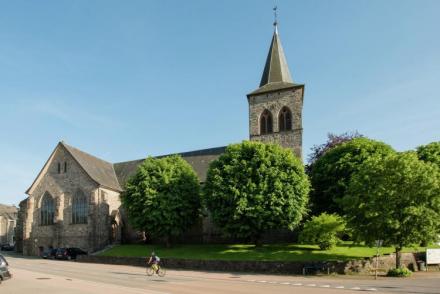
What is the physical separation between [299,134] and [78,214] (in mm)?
31251

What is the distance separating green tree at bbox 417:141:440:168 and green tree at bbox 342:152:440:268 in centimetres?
1250

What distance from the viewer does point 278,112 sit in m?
55.2

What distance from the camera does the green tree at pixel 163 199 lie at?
44.7 m

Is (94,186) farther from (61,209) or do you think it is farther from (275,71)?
(275,71)

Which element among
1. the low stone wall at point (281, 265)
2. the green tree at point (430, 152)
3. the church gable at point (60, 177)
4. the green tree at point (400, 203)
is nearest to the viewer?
the green tree at point (400, 203)

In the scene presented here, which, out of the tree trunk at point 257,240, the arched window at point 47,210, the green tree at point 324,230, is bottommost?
the tree trunk at point 257,240

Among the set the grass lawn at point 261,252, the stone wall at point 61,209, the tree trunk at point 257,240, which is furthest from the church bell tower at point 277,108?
the stone wall at point 61,209

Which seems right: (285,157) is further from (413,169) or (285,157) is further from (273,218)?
(413,169)

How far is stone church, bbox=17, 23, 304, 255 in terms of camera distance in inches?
2061

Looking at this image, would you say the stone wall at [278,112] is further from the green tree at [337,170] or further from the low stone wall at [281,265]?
the low stone wall at [281,265]

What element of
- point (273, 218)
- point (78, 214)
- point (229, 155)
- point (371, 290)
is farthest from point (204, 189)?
point (371, 290)

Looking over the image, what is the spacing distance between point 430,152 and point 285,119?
18205 millimetres

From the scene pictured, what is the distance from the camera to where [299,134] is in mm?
53375

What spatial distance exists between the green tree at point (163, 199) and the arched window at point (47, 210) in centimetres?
1400
